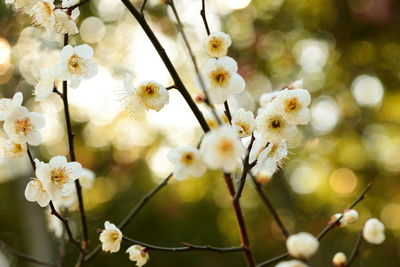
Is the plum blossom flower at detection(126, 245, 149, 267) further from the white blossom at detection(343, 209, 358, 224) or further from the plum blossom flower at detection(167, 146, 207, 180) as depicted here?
the white blossom at detection(343, 209, 358, 224)

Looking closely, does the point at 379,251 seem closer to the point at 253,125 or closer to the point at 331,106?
the point at 331,106

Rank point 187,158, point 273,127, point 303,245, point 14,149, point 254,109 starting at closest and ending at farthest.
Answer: point 303,245, point 187,158, point 273,127, point 14,149, point 254,109

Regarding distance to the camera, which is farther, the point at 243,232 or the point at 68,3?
the point at 68,3

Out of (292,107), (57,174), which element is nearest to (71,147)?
(57,174)

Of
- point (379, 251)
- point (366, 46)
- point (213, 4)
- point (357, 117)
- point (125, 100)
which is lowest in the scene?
point (125, 100)

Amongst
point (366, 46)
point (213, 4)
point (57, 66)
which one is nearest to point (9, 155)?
point (57, 66)

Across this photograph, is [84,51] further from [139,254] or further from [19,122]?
[139,254]
